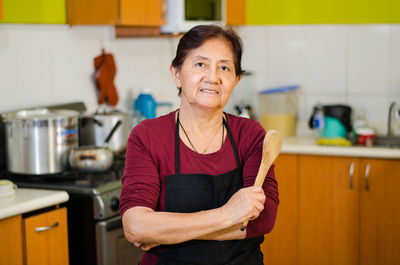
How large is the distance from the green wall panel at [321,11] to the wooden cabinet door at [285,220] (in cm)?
104

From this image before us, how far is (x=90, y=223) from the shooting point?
2588 millimetres

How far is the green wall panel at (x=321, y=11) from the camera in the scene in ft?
12.5

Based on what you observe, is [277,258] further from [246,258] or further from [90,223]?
[246,258]

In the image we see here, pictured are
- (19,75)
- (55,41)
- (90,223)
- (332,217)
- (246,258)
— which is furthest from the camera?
(332,217)

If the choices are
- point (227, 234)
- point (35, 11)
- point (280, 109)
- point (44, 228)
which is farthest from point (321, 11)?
point (227, 234)

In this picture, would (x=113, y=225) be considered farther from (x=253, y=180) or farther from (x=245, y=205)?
(x=245, y=205)

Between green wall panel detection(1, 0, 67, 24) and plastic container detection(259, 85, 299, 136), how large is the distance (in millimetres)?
1498

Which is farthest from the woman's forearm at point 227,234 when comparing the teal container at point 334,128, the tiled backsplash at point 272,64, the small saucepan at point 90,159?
the teal container at point 334,128

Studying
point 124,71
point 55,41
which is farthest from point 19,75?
point 124,71

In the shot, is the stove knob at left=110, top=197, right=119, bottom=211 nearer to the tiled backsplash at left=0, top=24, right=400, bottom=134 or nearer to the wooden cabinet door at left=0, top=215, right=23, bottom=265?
the wooden cabinet door at left=0, top=215, right=23, bottom=265

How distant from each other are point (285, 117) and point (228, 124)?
91.1 inches

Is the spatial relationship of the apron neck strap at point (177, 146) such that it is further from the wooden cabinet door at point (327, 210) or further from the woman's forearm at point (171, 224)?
the wooden cabinet door at point (327, 210)

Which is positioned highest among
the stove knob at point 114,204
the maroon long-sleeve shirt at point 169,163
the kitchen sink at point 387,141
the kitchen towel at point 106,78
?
the kitchen towel at point 106,78

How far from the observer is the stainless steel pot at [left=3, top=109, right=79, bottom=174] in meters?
2.60
